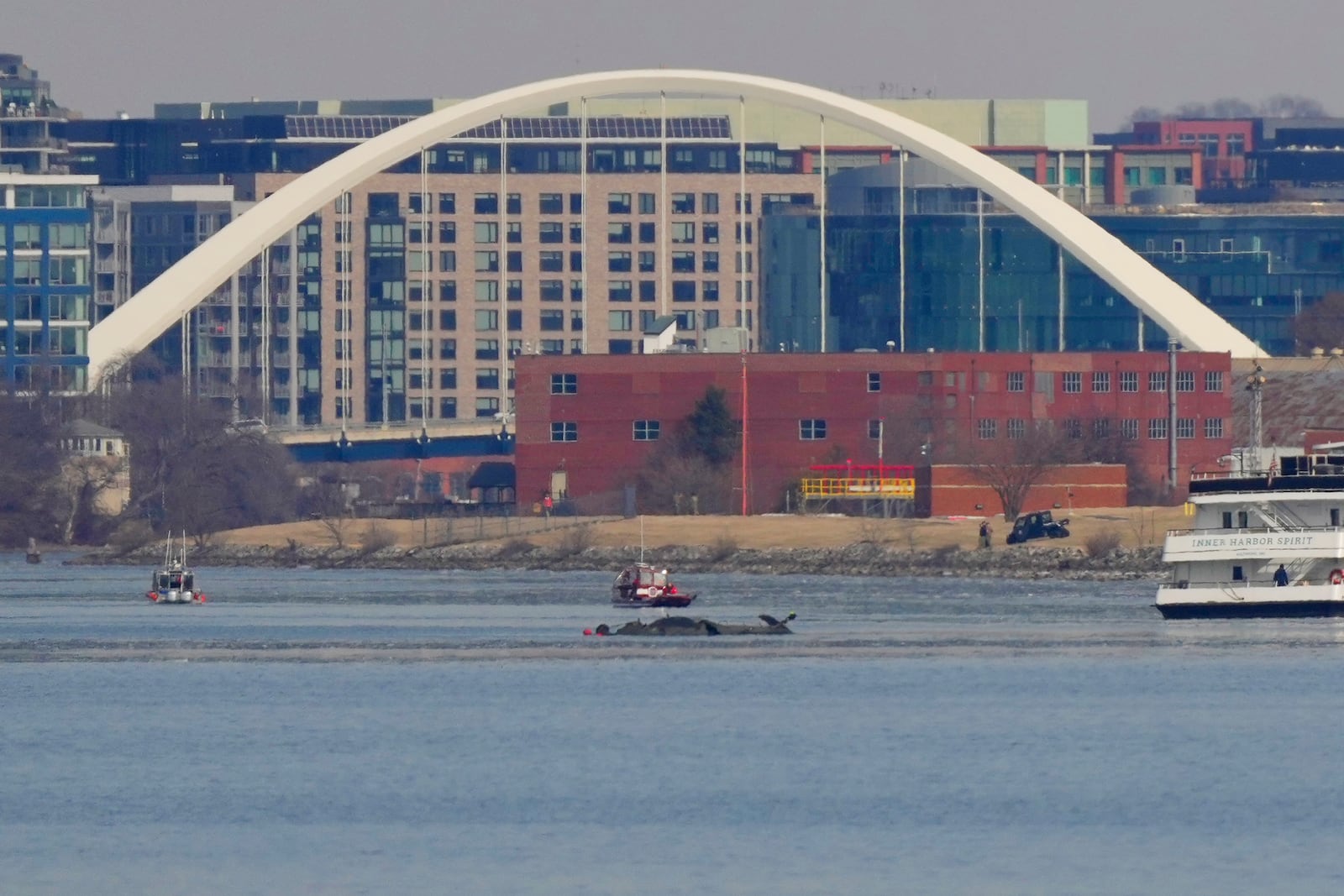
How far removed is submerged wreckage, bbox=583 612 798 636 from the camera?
7406cm

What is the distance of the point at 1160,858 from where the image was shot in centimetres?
3922

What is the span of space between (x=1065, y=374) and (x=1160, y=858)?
8912 centimetres

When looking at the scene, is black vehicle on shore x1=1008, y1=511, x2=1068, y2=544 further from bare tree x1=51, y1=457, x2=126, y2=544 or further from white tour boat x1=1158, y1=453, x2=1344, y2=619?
bare tree x1=51, y1=457, x2=126, y2=544

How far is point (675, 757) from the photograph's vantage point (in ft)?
161

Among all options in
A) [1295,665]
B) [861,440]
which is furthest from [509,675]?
[861,440]

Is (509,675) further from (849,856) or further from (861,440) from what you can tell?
(861,440)

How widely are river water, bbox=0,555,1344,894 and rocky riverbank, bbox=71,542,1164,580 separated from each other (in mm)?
20537

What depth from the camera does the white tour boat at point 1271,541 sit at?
71938 mm

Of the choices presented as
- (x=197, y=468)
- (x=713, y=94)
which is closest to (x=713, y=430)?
(x=713, y=94)

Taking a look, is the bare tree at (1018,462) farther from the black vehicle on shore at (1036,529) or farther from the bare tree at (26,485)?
the bare tree at (26,485)

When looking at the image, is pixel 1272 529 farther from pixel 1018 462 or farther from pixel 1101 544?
pixel 1018 462

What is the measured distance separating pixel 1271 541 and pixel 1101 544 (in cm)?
2983

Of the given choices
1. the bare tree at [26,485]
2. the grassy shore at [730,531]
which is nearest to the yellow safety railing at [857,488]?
the grassy shore at [730,531]

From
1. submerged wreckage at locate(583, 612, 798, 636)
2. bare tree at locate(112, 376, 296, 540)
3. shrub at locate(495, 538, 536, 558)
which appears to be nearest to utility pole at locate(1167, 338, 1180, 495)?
shrub at locate(495, 538, 536, 558)
